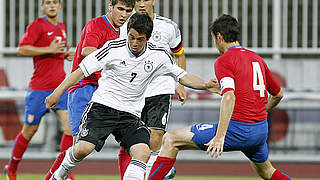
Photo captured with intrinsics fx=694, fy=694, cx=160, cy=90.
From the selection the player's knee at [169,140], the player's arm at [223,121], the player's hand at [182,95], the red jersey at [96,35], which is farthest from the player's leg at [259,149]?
the red jersey at [96,35]

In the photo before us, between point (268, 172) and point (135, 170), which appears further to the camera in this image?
point (268, 172)

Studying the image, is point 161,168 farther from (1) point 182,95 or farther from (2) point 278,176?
(2) point 278,176

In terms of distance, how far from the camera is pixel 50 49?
→ 8.27 meters

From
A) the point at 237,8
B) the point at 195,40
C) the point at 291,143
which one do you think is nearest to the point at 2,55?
the point at 195,40

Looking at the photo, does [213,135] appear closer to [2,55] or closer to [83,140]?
[83,140]

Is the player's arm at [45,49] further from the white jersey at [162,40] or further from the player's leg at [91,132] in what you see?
the player's leg at [91,132]

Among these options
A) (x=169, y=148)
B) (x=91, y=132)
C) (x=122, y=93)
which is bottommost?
(x=169, y=148)

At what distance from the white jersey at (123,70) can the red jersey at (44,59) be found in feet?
7.60

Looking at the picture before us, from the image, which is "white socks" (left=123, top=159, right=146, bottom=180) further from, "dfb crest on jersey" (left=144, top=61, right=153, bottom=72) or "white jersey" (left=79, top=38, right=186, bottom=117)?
"dfb crest on jersey" (left=144, top=61, right=153, bottom=72)

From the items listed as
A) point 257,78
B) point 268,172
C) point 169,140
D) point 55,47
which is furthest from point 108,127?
point 55,47

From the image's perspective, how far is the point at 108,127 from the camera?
604 centimetres

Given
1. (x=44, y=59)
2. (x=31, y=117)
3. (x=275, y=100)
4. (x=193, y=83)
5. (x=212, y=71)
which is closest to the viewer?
(x=193, y=83)

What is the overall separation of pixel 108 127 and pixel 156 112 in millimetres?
1104

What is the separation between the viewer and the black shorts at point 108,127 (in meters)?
5.98
